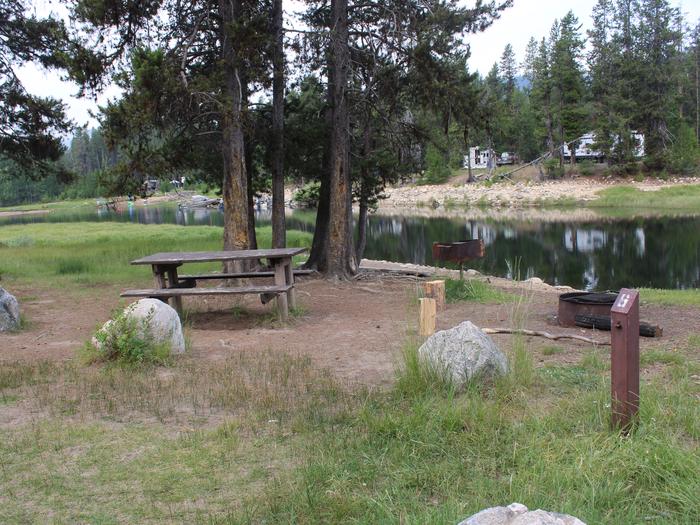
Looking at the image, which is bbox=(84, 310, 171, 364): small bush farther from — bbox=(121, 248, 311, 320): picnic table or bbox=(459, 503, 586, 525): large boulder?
bbox=(459, 503, 586, 525): large boulder

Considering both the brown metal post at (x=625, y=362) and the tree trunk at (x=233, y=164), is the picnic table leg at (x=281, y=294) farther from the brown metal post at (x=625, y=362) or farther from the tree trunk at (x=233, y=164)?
the brown metal post at (x=625, y=362)

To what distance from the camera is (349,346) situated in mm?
7184

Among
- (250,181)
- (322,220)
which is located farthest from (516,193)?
(250,181)

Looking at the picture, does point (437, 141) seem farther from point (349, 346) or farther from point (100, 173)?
point (349, 346)

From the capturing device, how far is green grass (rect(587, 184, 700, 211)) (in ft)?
146

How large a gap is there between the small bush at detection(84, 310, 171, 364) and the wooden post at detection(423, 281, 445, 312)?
14.2ft

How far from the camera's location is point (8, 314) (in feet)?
26.9

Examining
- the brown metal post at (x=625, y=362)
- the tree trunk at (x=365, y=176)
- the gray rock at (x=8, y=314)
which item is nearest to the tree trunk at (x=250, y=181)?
the tree trunk at (x=365, y=176)

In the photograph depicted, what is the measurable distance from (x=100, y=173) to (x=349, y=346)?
6.55 m

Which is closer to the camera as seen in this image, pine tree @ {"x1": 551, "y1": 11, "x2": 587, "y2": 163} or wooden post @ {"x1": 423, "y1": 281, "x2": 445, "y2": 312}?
wooden post @ {"x1": 423, "y1": 281, "x2": 445, "y2": 312}

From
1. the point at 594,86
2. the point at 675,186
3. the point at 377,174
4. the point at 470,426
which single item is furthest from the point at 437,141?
the point at 594,86

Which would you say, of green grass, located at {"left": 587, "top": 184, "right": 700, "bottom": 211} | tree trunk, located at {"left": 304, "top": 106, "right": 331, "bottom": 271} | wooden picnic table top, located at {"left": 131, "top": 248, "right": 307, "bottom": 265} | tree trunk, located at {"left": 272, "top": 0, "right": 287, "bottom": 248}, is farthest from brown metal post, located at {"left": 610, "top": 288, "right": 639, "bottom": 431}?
green grass, located at {"left": 587, "top": 184, "right": 700, "bottom": 211}

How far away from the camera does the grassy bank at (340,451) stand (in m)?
3.15

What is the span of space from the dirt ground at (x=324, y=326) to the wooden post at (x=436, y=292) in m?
0.16
